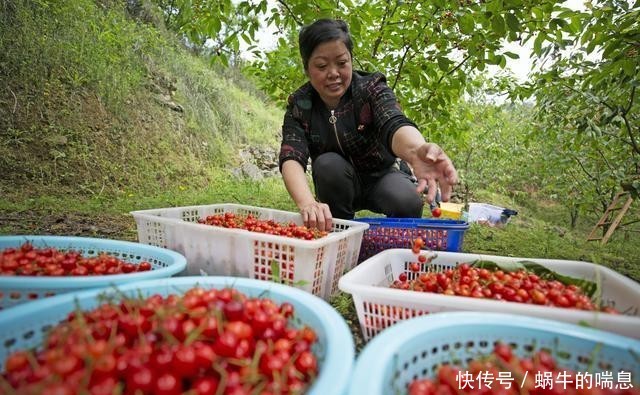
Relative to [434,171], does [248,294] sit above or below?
below

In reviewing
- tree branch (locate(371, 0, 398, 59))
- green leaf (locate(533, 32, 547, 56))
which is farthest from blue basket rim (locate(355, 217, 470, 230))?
tree branch (locate(371, 0, 398, 59))

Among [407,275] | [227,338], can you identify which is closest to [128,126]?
[407,275]

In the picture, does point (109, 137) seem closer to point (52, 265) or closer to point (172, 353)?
point (52, 265)

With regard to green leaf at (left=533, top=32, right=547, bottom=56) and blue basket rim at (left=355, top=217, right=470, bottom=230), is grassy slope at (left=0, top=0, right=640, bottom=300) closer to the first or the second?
blue basket rim at (left=355, top=217, right=470, bottom=230)

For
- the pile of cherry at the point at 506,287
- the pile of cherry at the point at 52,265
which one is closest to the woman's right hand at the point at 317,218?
the pile of cherry at the point at 506,287

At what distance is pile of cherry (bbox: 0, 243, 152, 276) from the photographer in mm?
1131

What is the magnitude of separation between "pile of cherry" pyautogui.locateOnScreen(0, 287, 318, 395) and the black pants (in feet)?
4.47

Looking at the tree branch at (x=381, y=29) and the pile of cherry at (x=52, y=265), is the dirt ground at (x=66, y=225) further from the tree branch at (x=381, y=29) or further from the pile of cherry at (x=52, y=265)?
the tree branch at (x=381, y=29)

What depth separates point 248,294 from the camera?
105 cm

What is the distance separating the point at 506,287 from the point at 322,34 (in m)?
1.48

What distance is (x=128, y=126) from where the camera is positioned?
483 centimetres

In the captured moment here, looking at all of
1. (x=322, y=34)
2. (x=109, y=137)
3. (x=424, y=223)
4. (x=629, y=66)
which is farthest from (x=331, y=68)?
(x=109, y=137)

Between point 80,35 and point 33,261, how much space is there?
458 cm

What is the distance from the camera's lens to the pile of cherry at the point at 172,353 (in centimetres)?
66
